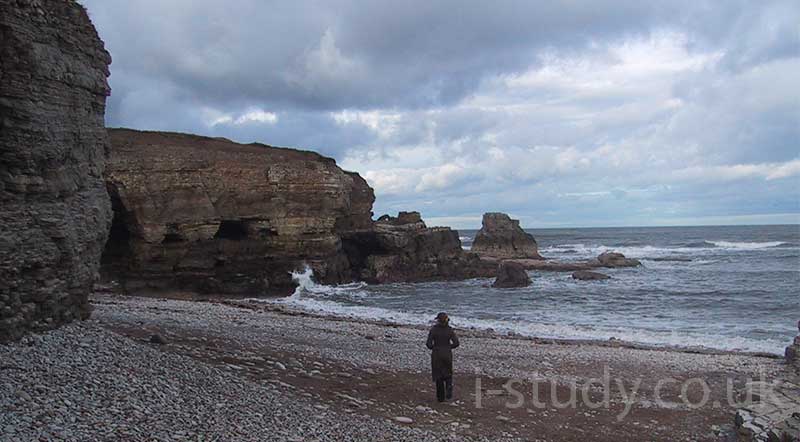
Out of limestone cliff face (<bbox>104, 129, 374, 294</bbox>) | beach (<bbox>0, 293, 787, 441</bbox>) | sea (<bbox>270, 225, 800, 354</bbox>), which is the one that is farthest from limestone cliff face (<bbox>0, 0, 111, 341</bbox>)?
limestone cliff face (<bbox>104, 129, 374, 294</bbox>)

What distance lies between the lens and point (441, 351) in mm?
11039

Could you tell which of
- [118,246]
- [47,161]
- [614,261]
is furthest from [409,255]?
[47,161]

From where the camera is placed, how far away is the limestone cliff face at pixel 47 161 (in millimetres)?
9977

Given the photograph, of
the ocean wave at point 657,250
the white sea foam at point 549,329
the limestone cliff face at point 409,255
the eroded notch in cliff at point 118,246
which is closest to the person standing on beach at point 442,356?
the white sea foam at point 549,329

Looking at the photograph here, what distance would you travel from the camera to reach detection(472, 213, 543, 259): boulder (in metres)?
62.1

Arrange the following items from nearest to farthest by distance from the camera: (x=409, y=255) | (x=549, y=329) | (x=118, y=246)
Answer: (x=549, y=329)
(x=118, y=246)
(x=409, y=255)

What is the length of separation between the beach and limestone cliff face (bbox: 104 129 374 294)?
14402mm

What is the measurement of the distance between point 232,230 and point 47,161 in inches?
969

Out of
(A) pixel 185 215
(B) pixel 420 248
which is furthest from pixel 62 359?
(B) pixel 420 248

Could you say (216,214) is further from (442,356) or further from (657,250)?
(657,250)

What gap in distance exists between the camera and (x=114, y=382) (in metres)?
8.70

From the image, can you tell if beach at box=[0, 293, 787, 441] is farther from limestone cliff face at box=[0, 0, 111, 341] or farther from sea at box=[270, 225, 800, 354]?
sea at box=[270, 225, 800, 354]

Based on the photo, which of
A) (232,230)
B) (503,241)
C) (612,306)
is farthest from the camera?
(503,241)

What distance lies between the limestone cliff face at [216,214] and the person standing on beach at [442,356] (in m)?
23.2
